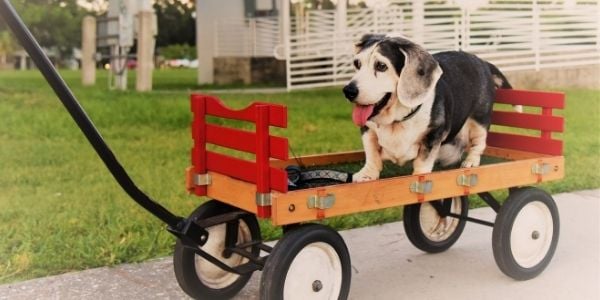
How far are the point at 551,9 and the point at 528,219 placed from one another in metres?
4.95

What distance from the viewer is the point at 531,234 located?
318 cm

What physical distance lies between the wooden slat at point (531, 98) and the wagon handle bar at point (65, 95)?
1.67m

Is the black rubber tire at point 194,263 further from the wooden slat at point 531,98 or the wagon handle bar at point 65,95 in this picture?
the wooden slat at point 531,98

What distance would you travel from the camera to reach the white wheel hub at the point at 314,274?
97.6 inches

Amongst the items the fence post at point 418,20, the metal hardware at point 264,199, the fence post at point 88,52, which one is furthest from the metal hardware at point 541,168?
the fence post at point 88,52

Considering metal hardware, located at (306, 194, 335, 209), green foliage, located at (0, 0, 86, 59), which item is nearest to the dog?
metal hardware, located at (306, 194, 335, 209)

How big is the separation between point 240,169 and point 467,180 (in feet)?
2.95

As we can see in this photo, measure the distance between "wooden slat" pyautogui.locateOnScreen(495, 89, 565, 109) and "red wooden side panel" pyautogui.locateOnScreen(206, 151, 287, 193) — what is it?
4.52ft

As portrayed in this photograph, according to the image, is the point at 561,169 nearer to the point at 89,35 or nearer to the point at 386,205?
the point at 386,205

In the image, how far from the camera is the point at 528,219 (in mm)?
3160

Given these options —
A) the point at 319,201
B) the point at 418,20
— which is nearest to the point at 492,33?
the point at 418,20

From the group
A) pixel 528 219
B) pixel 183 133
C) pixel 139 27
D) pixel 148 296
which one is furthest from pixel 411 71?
pixel 139 27

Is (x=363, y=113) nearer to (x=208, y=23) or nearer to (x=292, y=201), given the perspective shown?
(x=292, y=201)

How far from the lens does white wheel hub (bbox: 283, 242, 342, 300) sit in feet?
8.13
